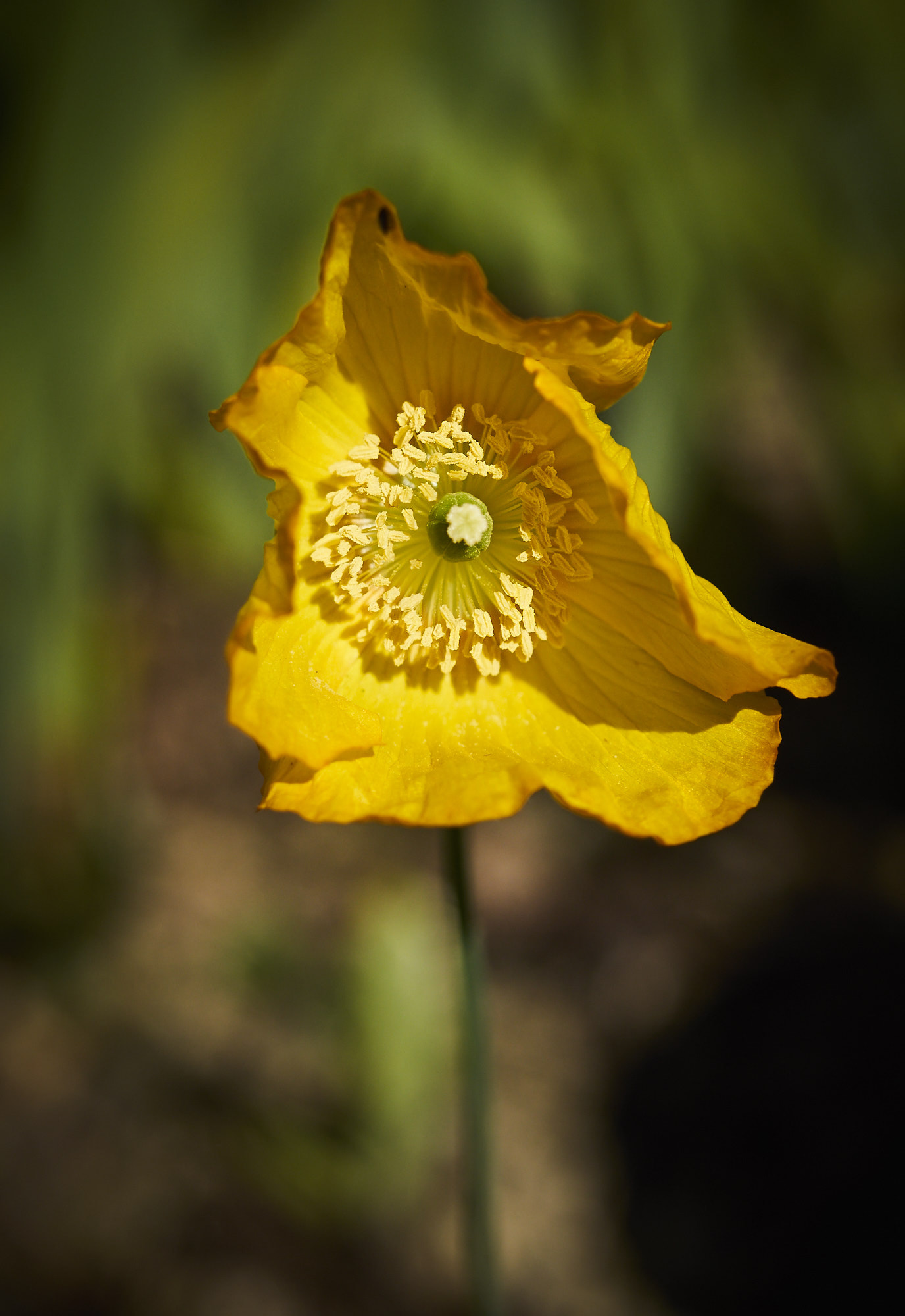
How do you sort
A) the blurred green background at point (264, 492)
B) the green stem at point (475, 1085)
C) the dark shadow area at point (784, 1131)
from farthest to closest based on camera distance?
the dark shadow area at point (784, 1131) → the blurred green background at point (264, 492) → the green stem at point (475, 1085)

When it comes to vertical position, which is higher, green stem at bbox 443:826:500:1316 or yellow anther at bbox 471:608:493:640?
yellow anther at bbox 471:608:493:640

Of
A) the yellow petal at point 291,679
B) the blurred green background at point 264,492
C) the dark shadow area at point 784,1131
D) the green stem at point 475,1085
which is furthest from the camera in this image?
the dark shadow area at point 784,1131

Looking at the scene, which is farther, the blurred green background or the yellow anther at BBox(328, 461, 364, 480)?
the blurred green background

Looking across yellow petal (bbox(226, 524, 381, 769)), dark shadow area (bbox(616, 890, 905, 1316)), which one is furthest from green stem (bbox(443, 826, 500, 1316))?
dark shadow area (bbox(616, 890, 905, 1316))

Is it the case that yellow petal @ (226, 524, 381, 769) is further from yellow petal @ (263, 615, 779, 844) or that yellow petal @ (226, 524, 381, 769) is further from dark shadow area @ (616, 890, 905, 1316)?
dark shadow area @ (616, 890, 905, 1316)

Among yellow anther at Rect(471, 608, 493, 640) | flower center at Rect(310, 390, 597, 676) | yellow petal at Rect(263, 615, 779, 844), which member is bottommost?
yellow petal at Rect(263, 615, 779, 844)

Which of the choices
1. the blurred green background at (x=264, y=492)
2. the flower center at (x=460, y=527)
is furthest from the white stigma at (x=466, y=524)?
the blurred green background at (x=264, y=492)

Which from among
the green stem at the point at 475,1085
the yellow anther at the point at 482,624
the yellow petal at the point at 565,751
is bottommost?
the green stem at the point at 475,1085

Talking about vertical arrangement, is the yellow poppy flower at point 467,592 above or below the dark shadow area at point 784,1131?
above

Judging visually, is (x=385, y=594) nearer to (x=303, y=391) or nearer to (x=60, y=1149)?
(x=303, y=391)

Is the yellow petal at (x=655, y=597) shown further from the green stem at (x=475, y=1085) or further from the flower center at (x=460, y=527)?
A: the green stem at (x=475, y=1085)
